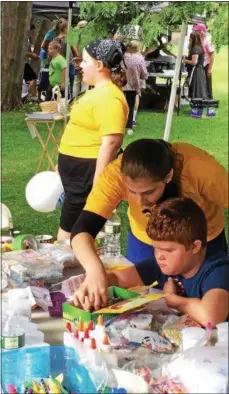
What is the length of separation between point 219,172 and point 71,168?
134cm

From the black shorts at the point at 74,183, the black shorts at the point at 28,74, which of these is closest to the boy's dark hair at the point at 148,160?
the black shorts at the point at 74,183

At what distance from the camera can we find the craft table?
12.5 feet

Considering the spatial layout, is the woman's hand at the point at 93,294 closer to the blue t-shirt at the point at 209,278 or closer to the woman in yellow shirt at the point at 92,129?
the blue t-shirt at the point at 209,278

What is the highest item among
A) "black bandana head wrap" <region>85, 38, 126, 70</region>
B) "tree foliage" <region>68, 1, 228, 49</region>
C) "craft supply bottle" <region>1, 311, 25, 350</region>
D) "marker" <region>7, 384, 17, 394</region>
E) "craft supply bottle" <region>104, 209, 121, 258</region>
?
"tree foliage" <region>68, 1, 228, 49</region>

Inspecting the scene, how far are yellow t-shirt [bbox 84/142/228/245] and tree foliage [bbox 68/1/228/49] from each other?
49 centimetres

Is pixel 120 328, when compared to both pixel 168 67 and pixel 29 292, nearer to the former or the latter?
pixel 29 292

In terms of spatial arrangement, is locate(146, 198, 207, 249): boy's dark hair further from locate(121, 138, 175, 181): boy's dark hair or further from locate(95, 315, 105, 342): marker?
locate(95, 315, 105, 342): marker

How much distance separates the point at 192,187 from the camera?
6.35 feet

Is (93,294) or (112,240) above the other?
(93,294)

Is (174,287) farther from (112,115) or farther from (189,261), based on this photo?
(112,115)

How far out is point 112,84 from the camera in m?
2.93

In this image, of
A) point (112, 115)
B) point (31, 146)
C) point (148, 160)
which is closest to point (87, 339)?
point (148, 160)

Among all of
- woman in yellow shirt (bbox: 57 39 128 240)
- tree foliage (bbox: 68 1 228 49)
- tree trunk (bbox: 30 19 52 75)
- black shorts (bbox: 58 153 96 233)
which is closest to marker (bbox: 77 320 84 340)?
tree foliage (bbox: 68 1 228 49)

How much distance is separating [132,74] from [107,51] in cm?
74
